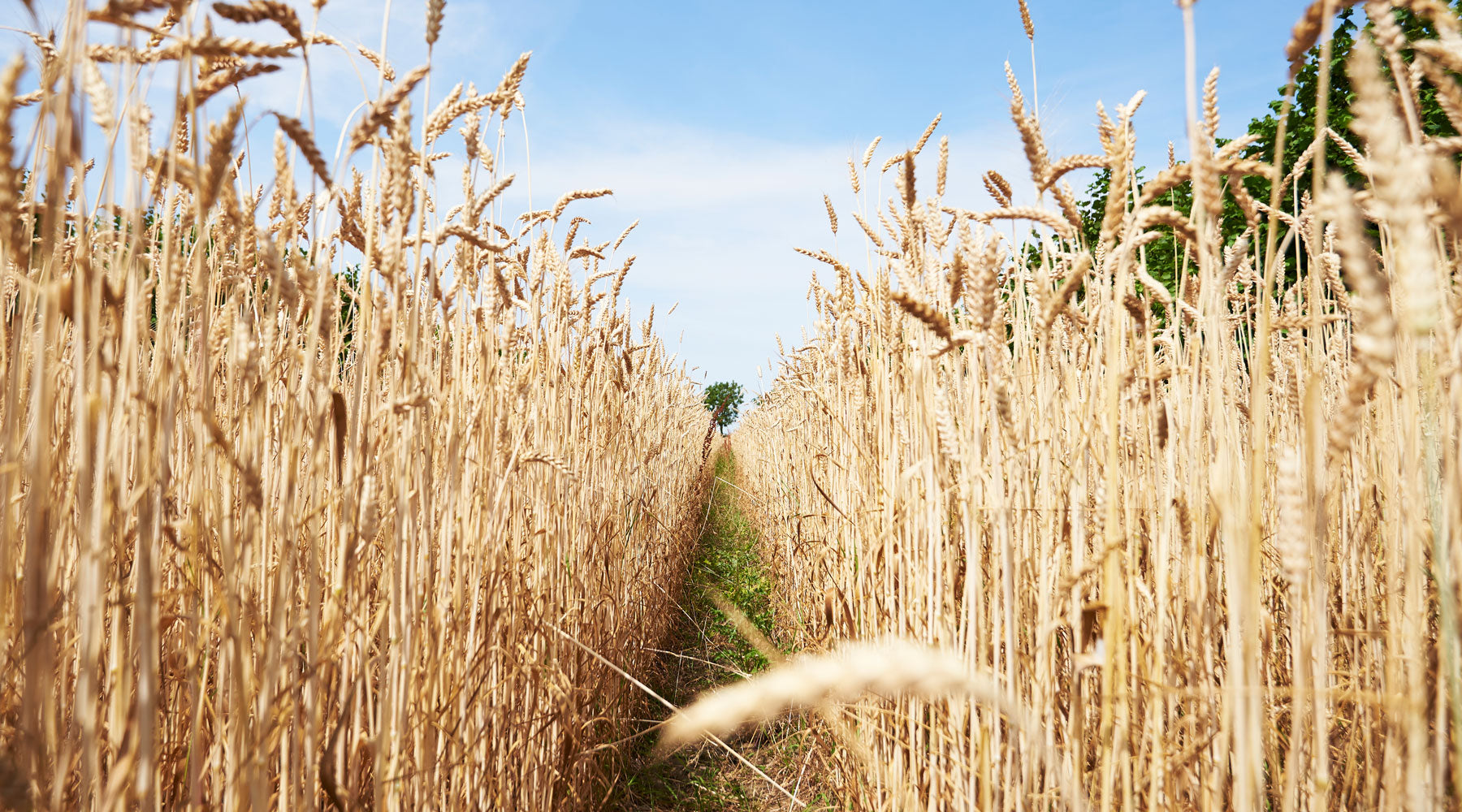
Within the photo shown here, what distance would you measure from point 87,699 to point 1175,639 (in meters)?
1.15

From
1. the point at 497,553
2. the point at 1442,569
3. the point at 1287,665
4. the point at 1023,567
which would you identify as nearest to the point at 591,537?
the point at 497,553

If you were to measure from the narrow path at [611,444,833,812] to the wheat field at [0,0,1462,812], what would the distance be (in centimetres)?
41

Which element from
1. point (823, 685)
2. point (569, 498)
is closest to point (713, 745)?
point (569, 498)

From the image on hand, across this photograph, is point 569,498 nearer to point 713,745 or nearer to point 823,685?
point 713,745

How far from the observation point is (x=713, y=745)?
267 centimetres

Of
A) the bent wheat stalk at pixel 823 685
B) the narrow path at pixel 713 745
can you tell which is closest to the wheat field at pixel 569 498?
the bent wheat stalk at pixel 823 685

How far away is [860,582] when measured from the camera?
162 cm

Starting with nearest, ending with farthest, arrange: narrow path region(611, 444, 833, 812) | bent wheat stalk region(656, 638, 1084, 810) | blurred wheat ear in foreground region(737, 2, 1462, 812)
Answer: bent wheat stalk region(656, 638, 1084, 810), blurred wheat ear in foreground region(737, 2, 1462, 812), narrow path region(611, 444, 833, 812)

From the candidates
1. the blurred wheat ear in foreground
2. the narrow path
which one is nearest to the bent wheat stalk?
the blurred wheat ear in foreground

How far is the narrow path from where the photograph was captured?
2285mm

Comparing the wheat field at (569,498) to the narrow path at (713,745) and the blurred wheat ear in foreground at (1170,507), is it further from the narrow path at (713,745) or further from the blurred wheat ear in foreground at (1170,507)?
the narrow path at (713,745)

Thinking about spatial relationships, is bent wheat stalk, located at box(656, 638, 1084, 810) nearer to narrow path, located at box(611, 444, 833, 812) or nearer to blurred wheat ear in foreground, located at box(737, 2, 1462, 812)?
blurred wheat ear in foreground, located at box(737, 2, 1462, 812)

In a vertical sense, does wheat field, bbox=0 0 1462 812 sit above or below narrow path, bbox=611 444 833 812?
above

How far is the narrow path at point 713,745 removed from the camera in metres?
2.29
